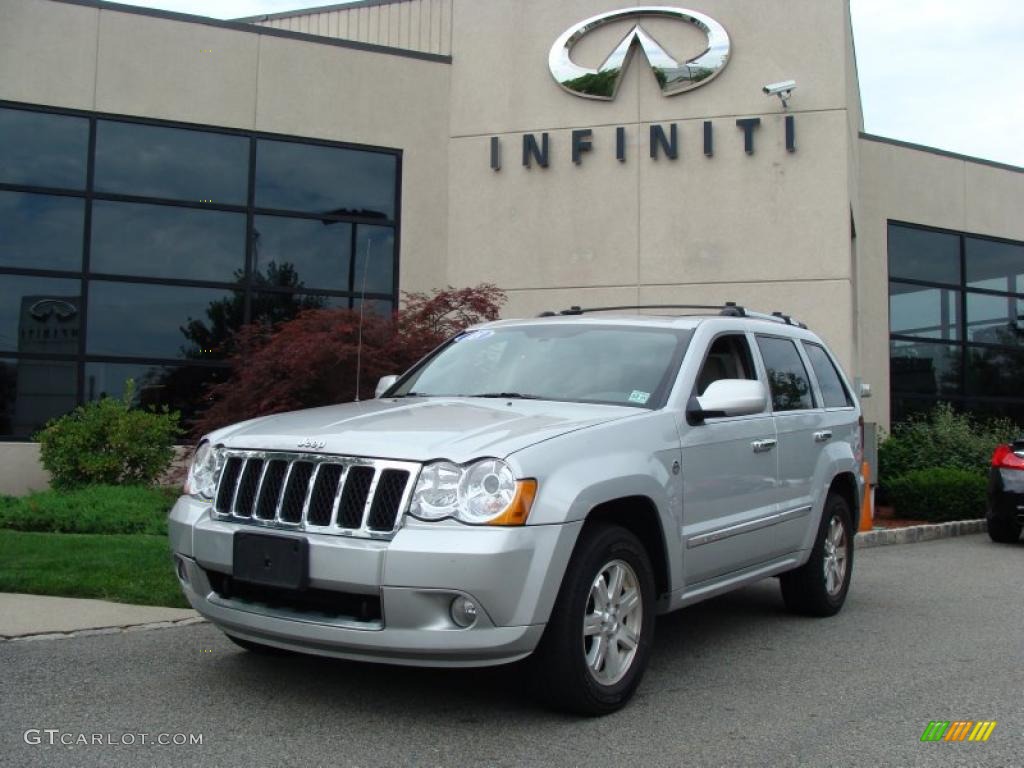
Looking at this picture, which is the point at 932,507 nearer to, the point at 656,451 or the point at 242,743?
the point at 656,451

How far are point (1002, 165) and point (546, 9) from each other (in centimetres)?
979

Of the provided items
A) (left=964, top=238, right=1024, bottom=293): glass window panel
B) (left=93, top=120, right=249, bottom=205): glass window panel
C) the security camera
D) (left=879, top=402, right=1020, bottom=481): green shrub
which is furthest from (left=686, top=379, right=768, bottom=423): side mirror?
(left=964, top=238, right=1024, bottom=293): glass window panel

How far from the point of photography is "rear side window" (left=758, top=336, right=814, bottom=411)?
6.31m

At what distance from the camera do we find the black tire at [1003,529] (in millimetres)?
11289

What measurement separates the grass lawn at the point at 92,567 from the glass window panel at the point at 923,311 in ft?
45.6

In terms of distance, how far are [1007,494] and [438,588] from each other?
916 cm

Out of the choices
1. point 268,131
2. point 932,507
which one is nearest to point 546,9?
point 268,131

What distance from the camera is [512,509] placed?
13.2 ft

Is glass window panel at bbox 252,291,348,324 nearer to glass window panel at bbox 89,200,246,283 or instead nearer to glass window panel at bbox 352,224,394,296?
glass window panel at bbox 89,200,246,283

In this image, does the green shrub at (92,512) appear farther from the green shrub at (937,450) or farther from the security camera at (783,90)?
the green shrub at (937,450)

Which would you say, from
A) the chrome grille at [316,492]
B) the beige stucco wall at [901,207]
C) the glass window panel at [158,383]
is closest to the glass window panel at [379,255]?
the glass window panel at [158,383]

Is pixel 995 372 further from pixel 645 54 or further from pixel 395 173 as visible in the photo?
pixel 395 173

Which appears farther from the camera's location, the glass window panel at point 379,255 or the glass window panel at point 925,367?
the glass window panel at point 925,367

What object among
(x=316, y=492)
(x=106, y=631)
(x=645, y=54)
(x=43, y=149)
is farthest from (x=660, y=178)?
(x=316, y=492)
